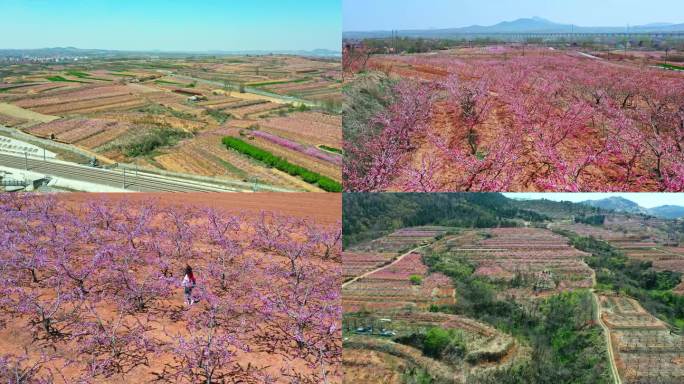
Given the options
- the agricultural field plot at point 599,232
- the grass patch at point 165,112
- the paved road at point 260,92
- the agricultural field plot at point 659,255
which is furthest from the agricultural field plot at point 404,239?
the paved road at point 260,92

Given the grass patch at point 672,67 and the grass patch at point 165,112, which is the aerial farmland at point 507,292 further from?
the grass patch at point 165,112

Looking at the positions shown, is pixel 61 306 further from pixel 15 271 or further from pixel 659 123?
pixel 659 123

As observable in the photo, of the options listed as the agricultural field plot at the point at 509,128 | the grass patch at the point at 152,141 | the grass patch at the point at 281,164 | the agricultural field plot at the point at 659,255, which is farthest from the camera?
the grass patch at the point at 152,141

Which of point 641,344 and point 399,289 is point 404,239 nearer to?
point 399,289

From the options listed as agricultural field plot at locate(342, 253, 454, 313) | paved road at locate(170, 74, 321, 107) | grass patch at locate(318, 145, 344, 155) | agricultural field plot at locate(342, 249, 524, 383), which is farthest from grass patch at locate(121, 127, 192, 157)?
agricultural field plot at locate(342, 249, 524, 383)

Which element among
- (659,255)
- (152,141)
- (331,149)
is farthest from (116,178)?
(659,255)

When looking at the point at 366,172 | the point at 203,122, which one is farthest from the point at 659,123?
the point at 203,122

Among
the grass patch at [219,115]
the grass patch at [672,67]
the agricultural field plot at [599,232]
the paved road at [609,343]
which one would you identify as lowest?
the paved road at [609,343]
